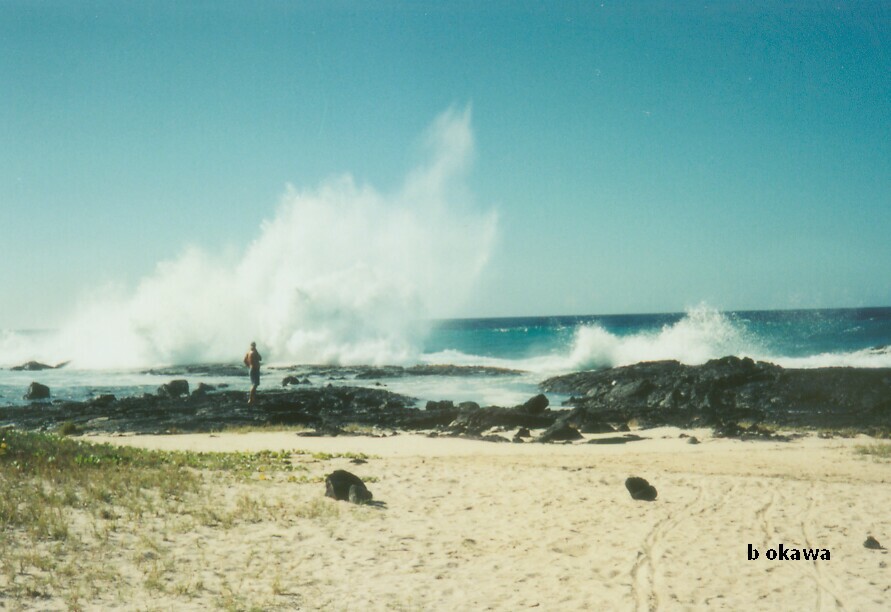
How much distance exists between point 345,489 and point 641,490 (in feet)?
16.0

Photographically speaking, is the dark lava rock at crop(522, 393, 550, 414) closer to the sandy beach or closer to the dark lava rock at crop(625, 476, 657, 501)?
the sandy beach

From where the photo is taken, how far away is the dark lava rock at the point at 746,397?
22.6 metres

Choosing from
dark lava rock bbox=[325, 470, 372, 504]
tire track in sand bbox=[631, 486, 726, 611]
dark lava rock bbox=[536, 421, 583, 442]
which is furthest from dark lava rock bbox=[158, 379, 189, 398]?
tire track in sand bbox=[631, 486, 726, 611]

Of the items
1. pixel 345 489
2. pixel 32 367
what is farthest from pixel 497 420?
pixel 32 367

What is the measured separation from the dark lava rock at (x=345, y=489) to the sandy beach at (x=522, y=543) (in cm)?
24

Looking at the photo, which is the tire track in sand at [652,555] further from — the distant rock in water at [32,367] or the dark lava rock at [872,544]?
the distant rock in water at [32,367]

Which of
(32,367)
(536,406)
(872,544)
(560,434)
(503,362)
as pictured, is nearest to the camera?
(872,544)

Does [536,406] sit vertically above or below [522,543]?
above

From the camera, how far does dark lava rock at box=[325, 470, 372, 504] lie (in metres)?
10.2

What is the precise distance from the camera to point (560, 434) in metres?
19.0

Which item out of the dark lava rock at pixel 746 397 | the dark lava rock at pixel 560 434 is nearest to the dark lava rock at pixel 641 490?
the dark lava rock at pixel 560 434

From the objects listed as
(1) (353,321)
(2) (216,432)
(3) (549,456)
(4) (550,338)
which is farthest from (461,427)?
(4) (550,338)

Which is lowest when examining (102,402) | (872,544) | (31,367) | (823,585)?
(823,585)

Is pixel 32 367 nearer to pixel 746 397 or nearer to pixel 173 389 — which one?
pixel 173 389
